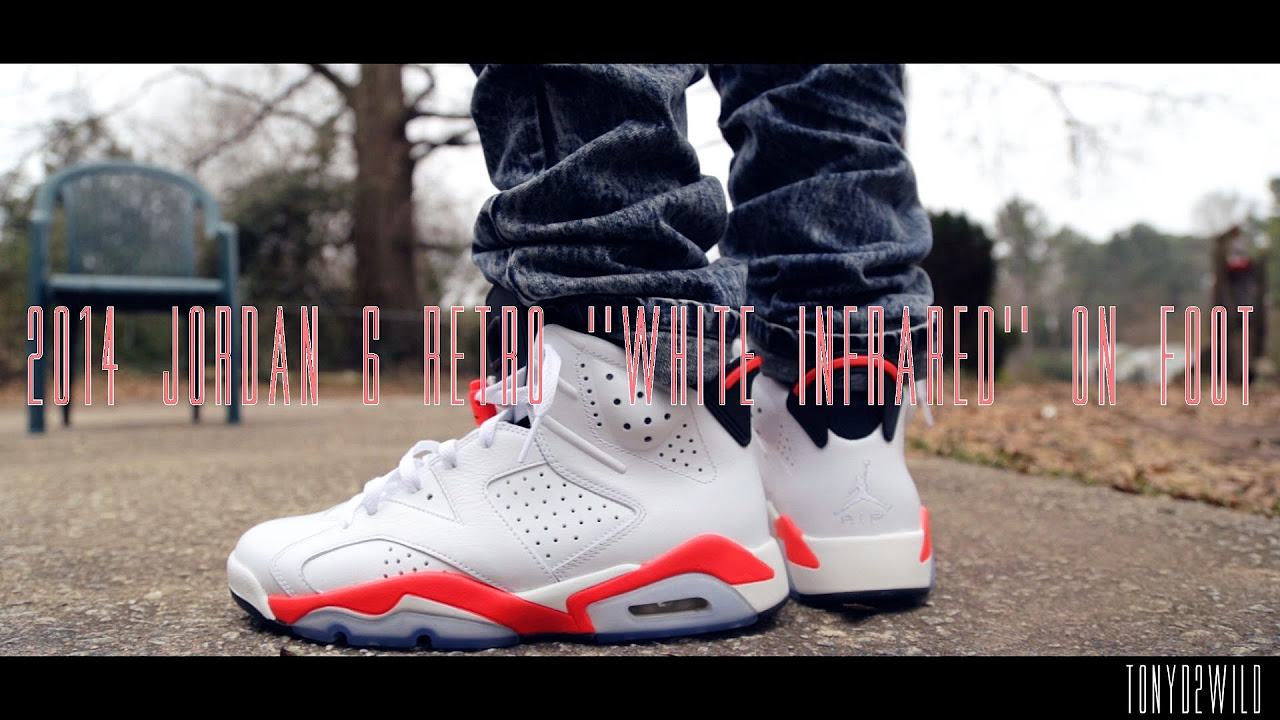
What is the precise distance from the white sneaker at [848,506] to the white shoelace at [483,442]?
0.27 meters

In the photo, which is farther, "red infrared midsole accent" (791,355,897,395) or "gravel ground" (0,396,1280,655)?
"red infrared midsole accent" (791,355,897,395)

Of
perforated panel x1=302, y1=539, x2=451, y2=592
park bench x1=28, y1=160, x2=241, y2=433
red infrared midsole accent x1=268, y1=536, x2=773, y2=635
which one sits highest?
park bench x1=28, y1=160, x2=241, y2=433

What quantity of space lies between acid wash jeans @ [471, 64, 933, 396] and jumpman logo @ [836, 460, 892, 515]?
15 cm

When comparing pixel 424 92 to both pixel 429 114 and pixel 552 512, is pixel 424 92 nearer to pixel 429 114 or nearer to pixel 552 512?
pixel 429 114

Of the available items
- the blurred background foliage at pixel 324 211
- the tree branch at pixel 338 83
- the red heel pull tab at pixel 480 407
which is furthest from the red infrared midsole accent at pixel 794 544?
the tree branch at pixel 338 83

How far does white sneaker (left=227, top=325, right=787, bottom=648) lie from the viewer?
89 centimetres

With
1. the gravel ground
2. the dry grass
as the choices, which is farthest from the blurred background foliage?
the gravel ground

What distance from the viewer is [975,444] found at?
9.30ft

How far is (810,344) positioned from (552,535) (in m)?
0.39

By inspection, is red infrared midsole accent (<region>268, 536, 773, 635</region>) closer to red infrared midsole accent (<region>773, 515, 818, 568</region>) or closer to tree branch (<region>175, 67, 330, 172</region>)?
red infrared midsole accent (<region>773, 515, 818, 568</region>)

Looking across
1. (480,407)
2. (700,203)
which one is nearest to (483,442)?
(480,407)

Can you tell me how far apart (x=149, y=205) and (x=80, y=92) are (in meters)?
2.49
